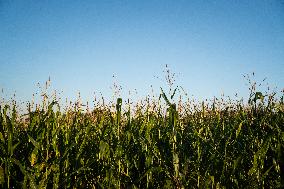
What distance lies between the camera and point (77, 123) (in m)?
3.51

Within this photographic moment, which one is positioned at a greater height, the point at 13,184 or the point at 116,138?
the point at 116,138

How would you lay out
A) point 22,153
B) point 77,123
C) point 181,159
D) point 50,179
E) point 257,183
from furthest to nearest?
1. point 77,123
2. point 181,159
3. point 22,153
4. point 50,179
5. point 257,183

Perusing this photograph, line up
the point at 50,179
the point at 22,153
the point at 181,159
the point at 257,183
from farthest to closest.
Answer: the point at 181,159 < the point at 22,153 < the point at 50,179 < the point at 257,183

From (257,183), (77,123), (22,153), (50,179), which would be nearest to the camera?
Answer: (257,183)

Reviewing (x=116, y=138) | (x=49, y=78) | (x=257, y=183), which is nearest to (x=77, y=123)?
(x=49, y=78)

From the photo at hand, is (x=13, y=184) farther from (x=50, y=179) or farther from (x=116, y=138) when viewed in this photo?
(x=116, y=138)

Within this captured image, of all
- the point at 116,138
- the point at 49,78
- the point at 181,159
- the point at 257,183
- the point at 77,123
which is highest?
the point at 49,78

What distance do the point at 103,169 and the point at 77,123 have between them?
0.99 metres

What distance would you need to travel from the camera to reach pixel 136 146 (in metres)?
3.11

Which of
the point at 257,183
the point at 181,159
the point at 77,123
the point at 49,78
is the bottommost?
the point at 257,183

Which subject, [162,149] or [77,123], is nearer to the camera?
[162,149]

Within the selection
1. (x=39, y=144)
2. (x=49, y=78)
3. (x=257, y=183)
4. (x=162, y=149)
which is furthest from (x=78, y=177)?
(x=257, y=183)

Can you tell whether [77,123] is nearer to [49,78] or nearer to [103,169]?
[49,78]

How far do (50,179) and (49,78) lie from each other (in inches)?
54.1
